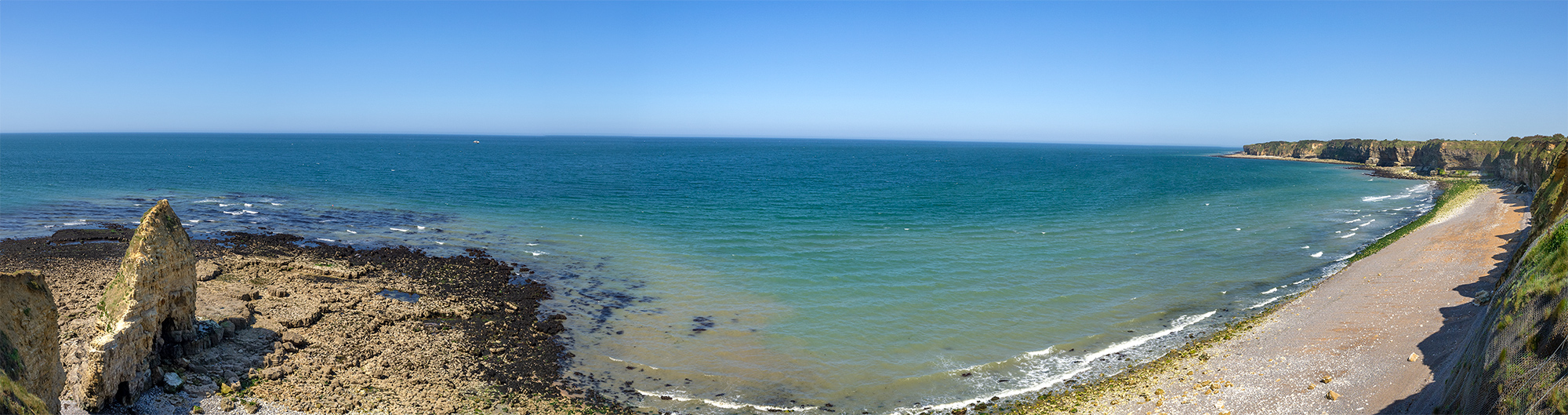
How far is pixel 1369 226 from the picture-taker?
150 ft

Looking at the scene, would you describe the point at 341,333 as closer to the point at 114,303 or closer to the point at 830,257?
the point at 114,303

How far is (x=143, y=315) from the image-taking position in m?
16.3

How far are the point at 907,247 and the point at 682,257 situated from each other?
1265 cm

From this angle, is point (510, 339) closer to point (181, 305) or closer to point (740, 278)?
point (181, 305)

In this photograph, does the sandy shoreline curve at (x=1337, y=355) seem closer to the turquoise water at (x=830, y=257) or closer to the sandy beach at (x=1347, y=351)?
the sandy beach at (x=1347, y=351)

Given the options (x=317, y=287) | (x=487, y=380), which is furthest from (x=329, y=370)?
(x=317, y=287)

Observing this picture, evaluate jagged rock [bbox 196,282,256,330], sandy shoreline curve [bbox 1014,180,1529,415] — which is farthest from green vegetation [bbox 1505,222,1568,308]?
jagged rock [bbox 196,282,256,330]

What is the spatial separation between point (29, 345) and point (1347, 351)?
30070mm

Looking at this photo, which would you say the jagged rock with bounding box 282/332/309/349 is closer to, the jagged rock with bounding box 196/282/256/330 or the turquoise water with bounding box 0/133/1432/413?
the jagged rock with bounding box 196/282/256/330

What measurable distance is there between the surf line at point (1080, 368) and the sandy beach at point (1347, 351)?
173cm

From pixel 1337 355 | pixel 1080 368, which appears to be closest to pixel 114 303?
pixel 1080 368

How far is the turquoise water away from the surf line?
10 centimetres

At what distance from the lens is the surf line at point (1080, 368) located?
57.8ft

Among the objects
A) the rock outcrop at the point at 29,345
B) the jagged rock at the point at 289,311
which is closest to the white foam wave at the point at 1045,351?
the rock outcrop at the point at 29,345
